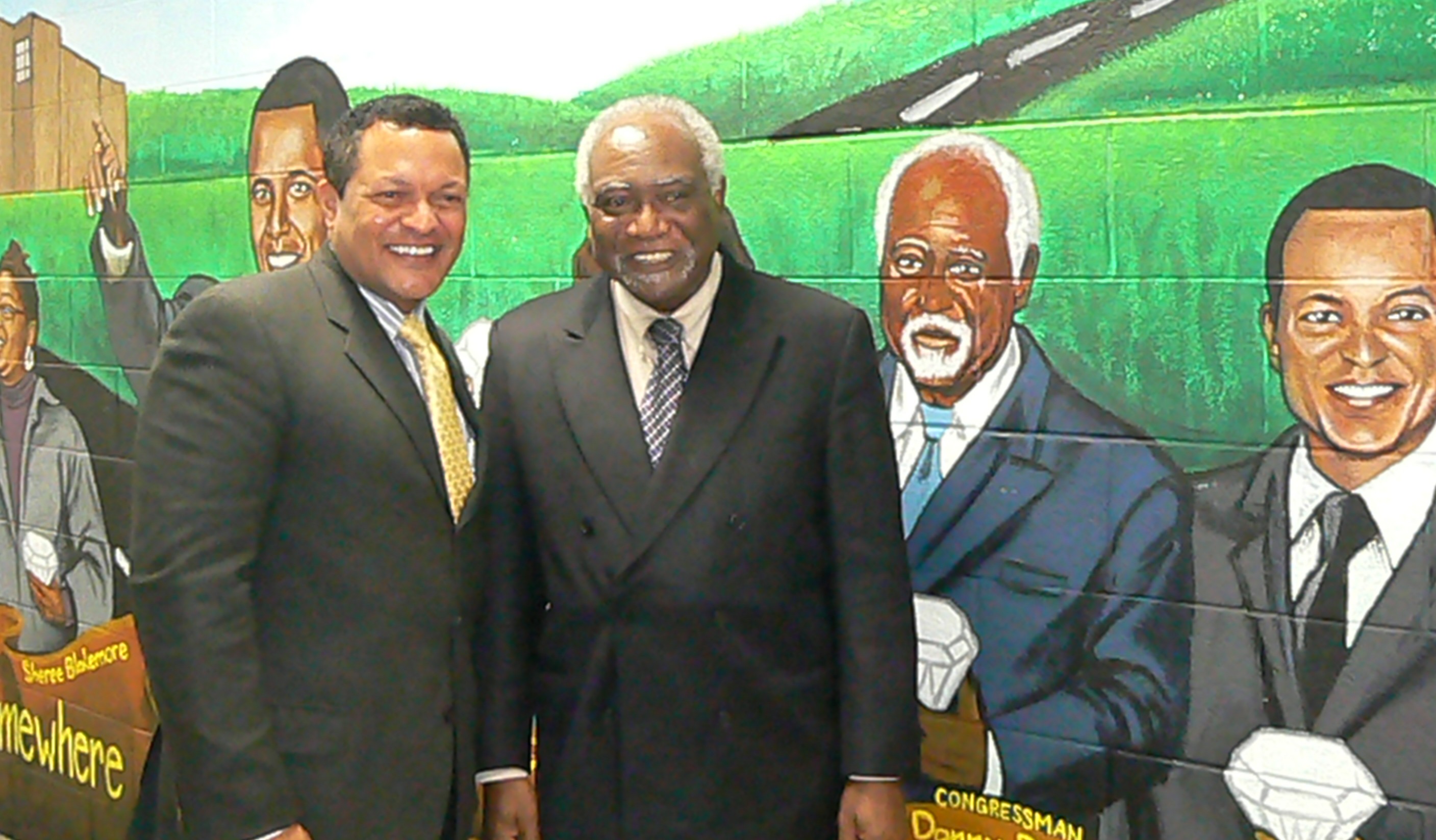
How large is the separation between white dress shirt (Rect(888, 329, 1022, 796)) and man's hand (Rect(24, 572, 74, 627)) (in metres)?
2.75

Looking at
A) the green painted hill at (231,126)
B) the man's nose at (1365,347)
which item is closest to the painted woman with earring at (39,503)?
the green painted hill at (231,126)

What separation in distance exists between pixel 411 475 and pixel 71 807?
2.88 meters

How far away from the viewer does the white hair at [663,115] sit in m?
2.43

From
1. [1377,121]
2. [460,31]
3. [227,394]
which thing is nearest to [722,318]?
[227,394]

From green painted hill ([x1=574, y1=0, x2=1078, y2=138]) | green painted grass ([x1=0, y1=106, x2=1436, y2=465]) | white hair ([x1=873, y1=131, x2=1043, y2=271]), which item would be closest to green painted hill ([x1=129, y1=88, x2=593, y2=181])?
green painted hill ([x1=574, y1=0, x2=1078, y2=138])

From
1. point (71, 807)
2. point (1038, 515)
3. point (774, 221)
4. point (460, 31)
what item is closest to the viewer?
point (1038, 515)

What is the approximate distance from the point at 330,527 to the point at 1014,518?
106 centimetres

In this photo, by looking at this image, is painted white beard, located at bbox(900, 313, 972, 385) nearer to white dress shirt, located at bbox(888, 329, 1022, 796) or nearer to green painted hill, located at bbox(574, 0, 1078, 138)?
white dress shirt, located at bbox(888, 329, 1022, 796)

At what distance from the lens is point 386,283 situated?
2.38 metres

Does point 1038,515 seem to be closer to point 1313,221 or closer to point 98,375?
point 1313,221

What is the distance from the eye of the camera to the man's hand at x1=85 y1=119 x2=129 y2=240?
434cm

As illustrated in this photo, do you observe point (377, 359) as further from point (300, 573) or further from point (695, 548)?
point (695, 548)

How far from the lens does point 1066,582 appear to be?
2625 millimetres

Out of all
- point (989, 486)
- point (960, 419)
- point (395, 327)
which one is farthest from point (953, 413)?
point (395, 327)
